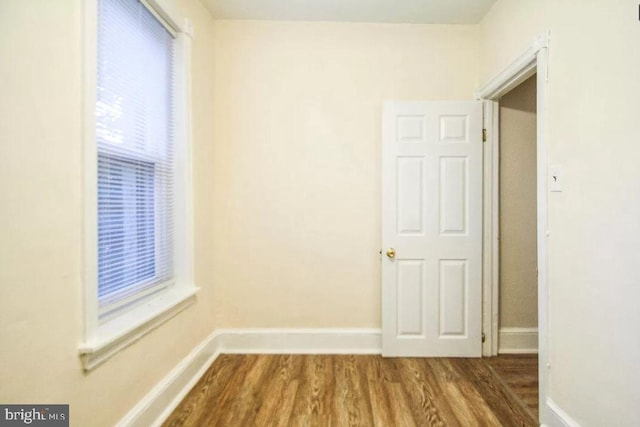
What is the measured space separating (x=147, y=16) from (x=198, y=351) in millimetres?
2232

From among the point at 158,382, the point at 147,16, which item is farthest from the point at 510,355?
the point at 147,16

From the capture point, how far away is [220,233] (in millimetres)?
2543

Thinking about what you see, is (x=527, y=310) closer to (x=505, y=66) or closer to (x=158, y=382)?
(x=505, y=66)

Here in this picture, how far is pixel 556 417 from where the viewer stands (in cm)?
154

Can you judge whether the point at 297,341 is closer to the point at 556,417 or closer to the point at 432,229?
the point at 432,229

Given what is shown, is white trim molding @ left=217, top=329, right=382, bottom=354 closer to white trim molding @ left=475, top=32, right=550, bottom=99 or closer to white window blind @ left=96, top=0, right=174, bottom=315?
white window blind @ left=96, top=0, right=174, bottom=315

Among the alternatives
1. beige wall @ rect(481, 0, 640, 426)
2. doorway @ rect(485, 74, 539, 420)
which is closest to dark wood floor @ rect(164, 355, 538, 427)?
doorway @ rect(485, 74, 539, 420)

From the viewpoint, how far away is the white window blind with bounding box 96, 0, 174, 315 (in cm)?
144

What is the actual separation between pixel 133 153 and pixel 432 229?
216 cm

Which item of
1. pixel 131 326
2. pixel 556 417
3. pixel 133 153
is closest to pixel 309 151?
pixel 133 153

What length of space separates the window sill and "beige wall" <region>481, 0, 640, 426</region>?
85.7 inches

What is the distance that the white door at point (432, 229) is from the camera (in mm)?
2402

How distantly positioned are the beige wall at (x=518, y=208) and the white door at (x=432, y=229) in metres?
0.27

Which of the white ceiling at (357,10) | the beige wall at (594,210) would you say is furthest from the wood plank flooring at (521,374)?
the white ceiling at (357,10)
